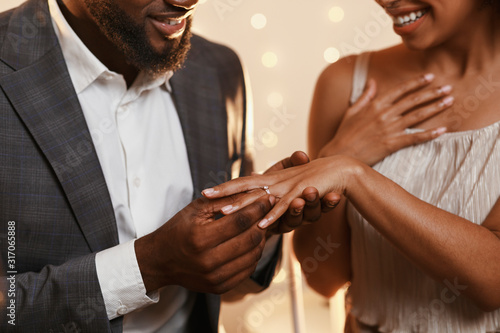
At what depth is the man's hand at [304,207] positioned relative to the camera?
1.30m

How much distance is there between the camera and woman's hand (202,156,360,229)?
4.27 ft

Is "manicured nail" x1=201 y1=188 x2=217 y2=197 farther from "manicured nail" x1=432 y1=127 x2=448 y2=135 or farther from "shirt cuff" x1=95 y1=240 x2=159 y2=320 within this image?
"manicured nail" x1=432 y1=127 x2=448 y2=135

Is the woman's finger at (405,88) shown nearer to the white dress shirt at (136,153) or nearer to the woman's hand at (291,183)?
the woman's hand at (291,183)

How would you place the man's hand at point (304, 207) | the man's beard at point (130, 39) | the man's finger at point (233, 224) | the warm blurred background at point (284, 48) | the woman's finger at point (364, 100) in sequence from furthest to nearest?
1. the warm blurred background at point (284, 48)
2. the woman's finger at point (364, 100)
3. the man's beard at point (130, 39)
4. the man's hand at point (304, 207)
5. the man's finger at point (233, 224)

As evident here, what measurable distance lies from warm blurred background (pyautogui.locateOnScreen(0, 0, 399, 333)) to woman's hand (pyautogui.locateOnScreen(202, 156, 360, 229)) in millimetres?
1859

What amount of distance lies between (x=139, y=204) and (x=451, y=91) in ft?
2.92

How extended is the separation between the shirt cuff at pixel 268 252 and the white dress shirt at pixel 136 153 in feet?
0.73

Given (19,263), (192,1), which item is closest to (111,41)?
(192,1)

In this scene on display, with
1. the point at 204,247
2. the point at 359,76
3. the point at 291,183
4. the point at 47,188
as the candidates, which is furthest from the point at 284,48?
the point at 204,247

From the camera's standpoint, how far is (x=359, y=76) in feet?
5.37

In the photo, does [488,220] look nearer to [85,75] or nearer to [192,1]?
[192,1]

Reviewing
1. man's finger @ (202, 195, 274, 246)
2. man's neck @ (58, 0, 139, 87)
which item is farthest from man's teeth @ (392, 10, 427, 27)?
man's neck @ (58, 0, 139, 87)

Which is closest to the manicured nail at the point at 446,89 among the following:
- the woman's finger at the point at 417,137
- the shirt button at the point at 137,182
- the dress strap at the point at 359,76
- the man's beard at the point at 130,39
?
the woman's finger at the point at 417,137

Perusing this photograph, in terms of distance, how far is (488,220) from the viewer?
132 centimetres
